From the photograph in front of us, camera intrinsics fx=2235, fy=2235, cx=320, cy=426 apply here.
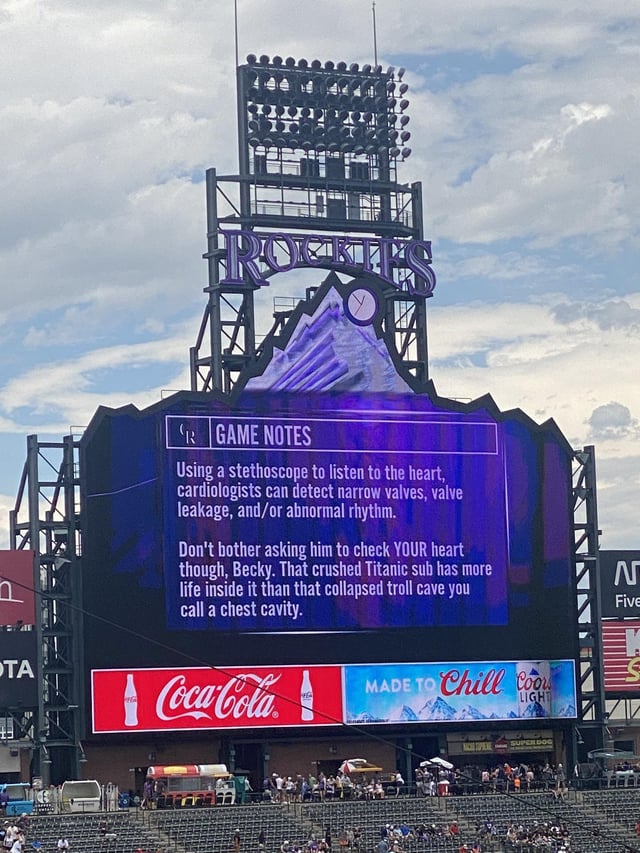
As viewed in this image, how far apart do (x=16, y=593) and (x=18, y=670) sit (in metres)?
2.18

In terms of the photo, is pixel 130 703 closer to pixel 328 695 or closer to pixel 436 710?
pixel 328 695

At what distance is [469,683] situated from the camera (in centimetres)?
6719

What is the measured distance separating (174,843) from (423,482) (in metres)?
14.0

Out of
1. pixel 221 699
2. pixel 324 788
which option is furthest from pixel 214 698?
pixel 324 788

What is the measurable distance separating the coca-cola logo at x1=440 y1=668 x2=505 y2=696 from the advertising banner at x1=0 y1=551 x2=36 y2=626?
41.2ft

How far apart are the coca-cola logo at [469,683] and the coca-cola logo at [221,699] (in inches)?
213

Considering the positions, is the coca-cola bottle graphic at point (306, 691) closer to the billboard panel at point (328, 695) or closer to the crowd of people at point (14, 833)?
the billboard panel at point (328, 695)

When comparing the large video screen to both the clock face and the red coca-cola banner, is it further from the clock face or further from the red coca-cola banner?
the clock face

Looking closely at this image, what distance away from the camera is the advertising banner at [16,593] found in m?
63.2

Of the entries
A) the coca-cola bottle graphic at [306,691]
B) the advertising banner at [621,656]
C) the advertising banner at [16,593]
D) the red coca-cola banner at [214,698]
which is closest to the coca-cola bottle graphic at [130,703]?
the red coca-cola banner at [214,698]

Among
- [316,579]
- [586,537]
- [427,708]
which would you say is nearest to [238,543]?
[316,579]

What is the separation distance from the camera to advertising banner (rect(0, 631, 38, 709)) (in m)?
62.9

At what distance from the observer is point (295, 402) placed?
65.9 meters

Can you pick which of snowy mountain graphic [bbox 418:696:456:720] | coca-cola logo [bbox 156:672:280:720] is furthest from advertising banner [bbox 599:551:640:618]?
coca-cola logo [bbox 156:672:280:720]
